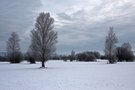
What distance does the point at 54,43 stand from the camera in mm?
44781

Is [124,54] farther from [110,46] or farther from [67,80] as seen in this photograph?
[67,80]

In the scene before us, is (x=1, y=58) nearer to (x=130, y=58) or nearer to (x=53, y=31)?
(x=130, y=58)

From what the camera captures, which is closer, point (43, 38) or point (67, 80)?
point (67, 80)

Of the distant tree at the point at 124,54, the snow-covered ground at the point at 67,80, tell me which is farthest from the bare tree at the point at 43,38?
the distant tree at the point at 124,54

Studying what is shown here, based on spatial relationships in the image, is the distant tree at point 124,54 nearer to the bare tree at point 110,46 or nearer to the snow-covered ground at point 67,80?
the bare tree at point 110,46

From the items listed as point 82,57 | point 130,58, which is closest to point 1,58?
point 82,57

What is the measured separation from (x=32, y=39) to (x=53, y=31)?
4865 millimetres

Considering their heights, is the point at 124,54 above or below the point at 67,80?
above

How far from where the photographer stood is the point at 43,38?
44781 millimetres

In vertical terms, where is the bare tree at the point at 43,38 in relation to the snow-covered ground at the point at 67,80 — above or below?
above

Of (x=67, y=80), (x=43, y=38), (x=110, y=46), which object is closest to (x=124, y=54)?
(x=110, y=46)

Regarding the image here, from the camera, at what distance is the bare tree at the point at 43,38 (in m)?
44.1

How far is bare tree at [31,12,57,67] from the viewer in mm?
44125

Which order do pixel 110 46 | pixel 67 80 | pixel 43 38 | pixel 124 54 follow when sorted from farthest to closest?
pixel 124 54
pixel 110 46
pixel 43 38
pixel 67 80
